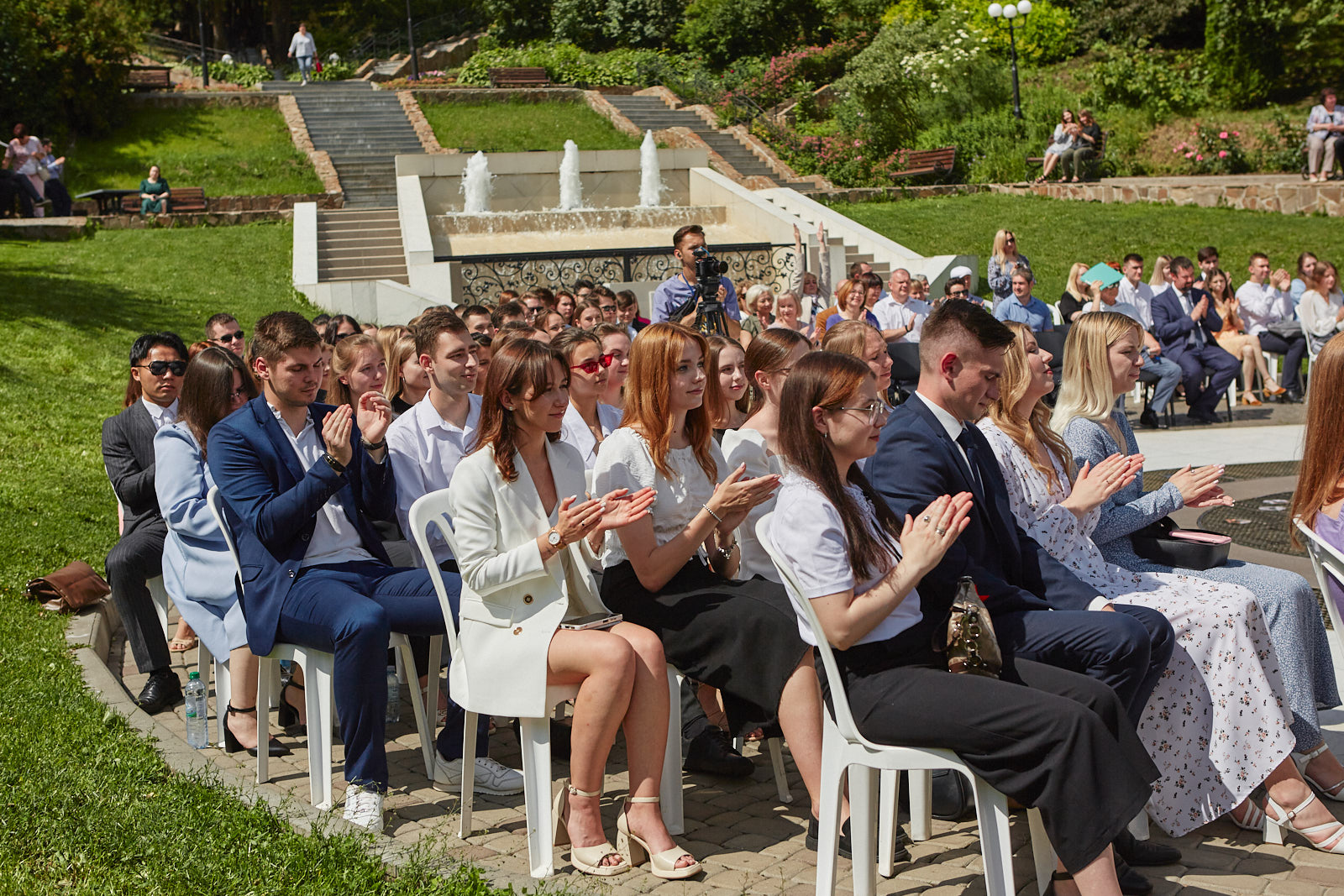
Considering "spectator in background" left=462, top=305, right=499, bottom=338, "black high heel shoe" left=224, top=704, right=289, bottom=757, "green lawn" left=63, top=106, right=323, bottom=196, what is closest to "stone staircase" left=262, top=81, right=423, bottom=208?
"green lawn" left=63, top=106, right=323, bottom=196

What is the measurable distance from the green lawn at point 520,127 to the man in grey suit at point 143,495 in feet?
89.2

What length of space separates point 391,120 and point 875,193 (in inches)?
553

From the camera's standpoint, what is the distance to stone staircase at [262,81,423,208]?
28797 mm

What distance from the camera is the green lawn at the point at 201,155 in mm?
29000

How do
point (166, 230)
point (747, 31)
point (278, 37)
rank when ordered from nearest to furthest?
point (166, 230) < point (747, 31) < point (278, 37)

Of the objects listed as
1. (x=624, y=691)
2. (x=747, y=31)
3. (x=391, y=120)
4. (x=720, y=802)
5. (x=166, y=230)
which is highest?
(x=747, y=31)

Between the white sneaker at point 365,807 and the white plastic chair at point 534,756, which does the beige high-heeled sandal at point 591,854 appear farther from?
the white sneaker at point 365,807

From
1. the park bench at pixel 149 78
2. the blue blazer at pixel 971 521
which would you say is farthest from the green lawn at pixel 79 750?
the park bench at pixel 149 78

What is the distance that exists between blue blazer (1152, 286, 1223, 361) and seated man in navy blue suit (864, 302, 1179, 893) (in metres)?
10.3

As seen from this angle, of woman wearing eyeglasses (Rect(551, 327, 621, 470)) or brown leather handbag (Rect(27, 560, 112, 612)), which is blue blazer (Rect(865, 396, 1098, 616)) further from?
brown leather handbag (Rect(27, 560, 112, 612))

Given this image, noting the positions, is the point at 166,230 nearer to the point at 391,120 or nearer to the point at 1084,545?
the point at 391,120

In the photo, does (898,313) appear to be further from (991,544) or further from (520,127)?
(520,127)

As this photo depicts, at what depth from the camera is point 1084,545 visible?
182 inches

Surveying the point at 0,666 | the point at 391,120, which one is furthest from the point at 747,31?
the point at 0,666
